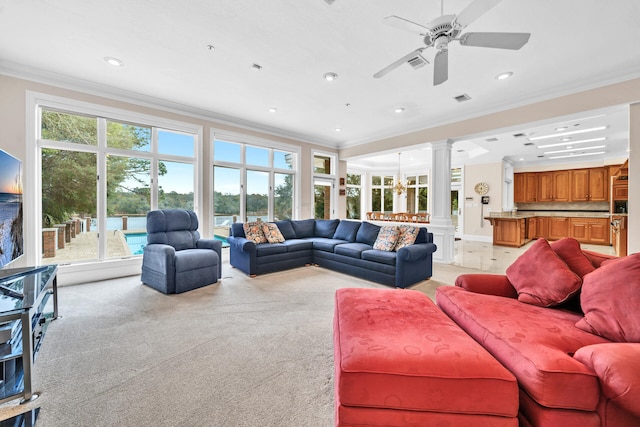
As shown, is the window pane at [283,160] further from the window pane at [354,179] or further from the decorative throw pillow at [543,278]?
the decorative throw pillow at [543,278]

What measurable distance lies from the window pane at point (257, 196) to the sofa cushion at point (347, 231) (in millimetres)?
1769

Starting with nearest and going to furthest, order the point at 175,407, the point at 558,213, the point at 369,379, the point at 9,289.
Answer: the point at 369,379 → the point at 175,407 → the point at 9,289 → the point at 558,213

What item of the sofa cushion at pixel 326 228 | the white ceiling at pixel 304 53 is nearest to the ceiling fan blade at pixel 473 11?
the white ceiling at pixel 304 53

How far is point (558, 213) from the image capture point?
8.91 metres

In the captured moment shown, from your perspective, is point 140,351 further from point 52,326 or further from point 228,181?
point 228,181

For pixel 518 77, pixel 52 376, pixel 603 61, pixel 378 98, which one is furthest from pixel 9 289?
pixel 603 61

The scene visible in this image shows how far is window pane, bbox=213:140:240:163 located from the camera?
526cm

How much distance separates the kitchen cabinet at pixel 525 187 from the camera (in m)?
9.16

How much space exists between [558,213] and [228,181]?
10.5 meters

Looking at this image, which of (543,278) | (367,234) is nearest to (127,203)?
(367,234)

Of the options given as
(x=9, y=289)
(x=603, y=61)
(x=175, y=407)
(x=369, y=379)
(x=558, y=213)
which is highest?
(x=603, y=61)

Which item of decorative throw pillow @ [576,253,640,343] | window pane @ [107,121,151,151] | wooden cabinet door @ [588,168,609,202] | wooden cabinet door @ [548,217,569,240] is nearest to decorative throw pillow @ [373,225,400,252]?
decorative throw pillow @ [576,253,640,343]

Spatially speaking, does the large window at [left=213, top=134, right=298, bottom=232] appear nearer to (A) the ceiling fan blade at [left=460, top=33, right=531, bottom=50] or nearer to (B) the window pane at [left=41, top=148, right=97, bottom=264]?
(B) the window pane at [left=41, top=148, right=97, bottom=264]

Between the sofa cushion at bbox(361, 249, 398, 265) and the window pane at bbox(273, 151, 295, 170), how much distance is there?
324 centimetres
